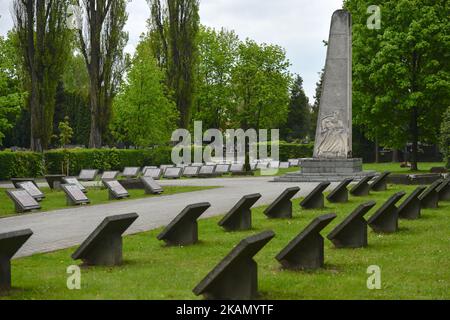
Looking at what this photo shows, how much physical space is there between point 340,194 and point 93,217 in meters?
7.14

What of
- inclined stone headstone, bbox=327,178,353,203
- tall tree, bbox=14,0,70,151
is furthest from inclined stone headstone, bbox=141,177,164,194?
tall tree, bbox=14,0,70,151

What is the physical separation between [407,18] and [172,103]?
64.8 ft

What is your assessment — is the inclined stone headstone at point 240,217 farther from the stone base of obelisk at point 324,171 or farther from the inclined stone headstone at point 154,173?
the inclined stone headstone at point 154,173

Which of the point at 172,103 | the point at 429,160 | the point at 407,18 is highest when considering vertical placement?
the point at 407,18

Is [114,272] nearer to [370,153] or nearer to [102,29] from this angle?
[102,29]

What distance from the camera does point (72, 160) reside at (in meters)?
43.2

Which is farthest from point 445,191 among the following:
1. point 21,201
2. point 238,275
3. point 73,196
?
point 238,275

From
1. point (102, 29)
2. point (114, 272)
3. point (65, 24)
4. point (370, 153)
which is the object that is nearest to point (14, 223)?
point (114, 272)

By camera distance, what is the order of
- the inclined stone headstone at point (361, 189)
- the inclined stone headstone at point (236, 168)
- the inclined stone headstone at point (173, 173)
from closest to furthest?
1. the inclined stone headstone at point (361, 189)
2. the inclined stone headstone at point (173, 173)
3. the inclined stone headstone at point (236, 168)

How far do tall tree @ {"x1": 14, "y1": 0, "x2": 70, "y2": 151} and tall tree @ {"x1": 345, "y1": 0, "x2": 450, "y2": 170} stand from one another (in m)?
16.8

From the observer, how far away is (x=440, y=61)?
39062 mm

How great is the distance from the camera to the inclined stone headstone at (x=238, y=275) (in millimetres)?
7391

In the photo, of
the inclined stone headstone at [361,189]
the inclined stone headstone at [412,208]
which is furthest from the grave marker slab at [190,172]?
the inclined stone headstone at [412,208]

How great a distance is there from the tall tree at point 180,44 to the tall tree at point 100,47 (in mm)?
6239
